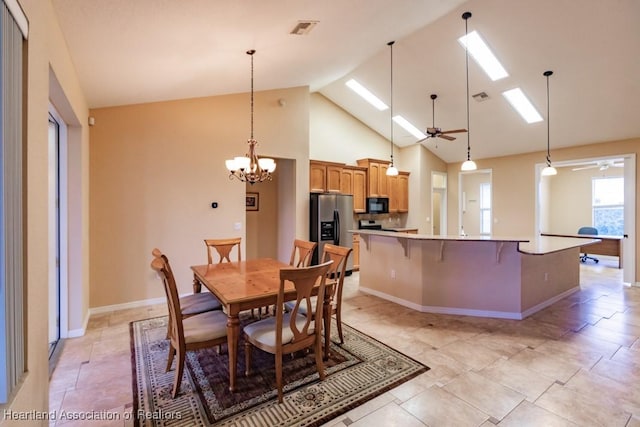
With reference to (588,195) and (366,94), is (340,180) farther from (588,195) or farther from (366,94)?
(588,195)

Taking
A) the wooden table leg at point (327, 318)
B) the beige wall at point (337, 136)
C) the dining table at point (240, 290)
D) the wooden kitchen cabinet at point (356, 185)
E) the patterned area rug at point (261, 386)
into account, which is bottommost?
the patterned area rug at point (261, 386)

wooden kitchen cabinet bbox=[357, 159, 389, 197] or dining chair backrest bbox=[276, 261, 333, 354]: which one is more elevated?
wooden kitchen cabinet bbox=[357, 159, 389, 197]

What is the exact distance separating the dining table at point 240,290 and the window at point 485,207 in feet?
28.3

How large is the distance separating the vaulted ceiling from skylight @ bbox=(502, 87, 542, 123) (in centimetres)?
10

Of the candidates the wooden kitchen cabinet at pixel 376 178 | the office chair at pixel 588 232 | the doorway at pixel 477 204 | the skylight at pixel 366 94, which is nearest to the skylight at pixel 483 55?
the skylight at pixel 366 94

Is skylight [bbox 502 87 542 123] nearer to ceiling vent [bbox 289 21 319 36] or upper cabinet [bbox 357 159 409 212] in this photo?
upper cabinet [bbox 357 159 409 212]

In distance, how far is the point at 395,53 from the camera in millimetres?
4906

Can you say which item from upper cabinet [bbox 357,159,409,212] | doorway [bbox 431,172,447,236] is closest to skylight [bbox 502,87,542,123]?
doorway [bbox 431,172,447,236]

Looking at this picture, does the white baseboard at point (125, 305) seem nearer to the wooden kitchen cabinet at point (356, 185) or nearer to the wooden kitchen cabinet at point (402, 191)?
the wooden kitchen cabinet at point (356, 185)

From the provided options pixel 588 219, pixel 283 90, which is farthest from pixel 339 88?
pixel 588 219

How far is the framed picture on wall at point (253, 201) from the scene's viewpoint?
19.3 feet

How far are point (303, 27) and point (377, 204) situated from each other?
463 centimetres

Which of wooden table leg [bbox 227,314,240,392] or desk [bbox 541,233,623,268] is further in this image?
desk [bbox 541,233,623,268]

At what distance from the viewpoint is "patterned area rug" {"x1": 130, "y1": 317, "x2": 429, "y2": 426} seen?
6.65 ft
